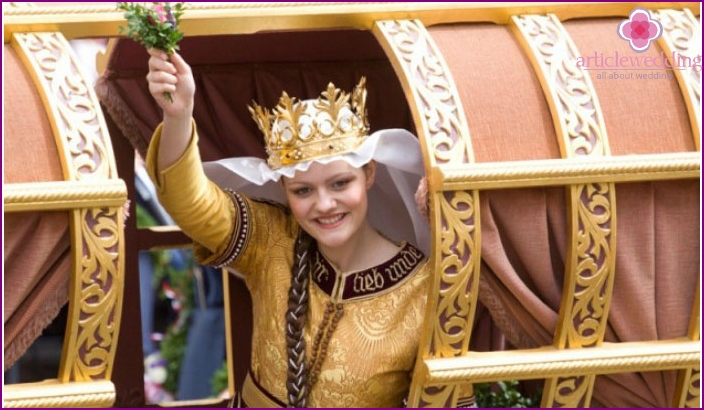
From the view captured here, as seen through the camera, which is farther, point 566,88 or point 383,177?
point 383,177

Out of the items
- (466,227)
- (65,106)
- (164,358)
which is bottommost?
(164,358)

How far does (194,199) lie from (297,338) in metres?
0.44

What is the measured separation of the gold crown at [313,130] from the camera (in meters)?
3.91

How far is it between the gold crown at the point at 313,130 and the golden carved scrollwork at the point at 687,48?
76cm

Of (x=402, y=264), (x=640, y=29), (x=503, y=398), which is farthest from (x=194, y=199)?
(x=503, y=398)

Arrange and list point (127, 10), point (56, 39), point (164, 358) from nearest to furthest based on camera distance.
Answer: point (127, 10)
point (56, 39)
point (164, 358)

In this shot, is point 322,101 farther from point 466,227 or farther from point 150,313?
point 150,313

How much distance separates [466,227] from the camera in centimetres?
374

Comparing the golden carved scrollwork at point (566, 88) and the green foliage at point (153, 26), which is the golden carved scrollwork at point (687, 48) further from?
the green foliage at point (153, 26)

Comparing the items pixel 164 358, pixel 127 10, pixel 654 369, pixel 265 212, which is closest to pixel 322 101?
pixel 265 212

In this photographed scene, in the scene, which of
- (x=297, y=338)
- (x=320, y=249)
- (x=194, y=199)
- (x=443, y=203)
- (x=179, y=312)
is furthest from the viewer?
(x=179, y=312)

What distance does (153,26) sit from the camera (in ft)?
11.4

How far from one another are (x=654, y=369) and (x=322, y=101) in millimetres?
994

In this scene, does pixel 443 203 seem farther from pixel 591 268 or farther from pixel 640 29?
→ pixel 640 29
